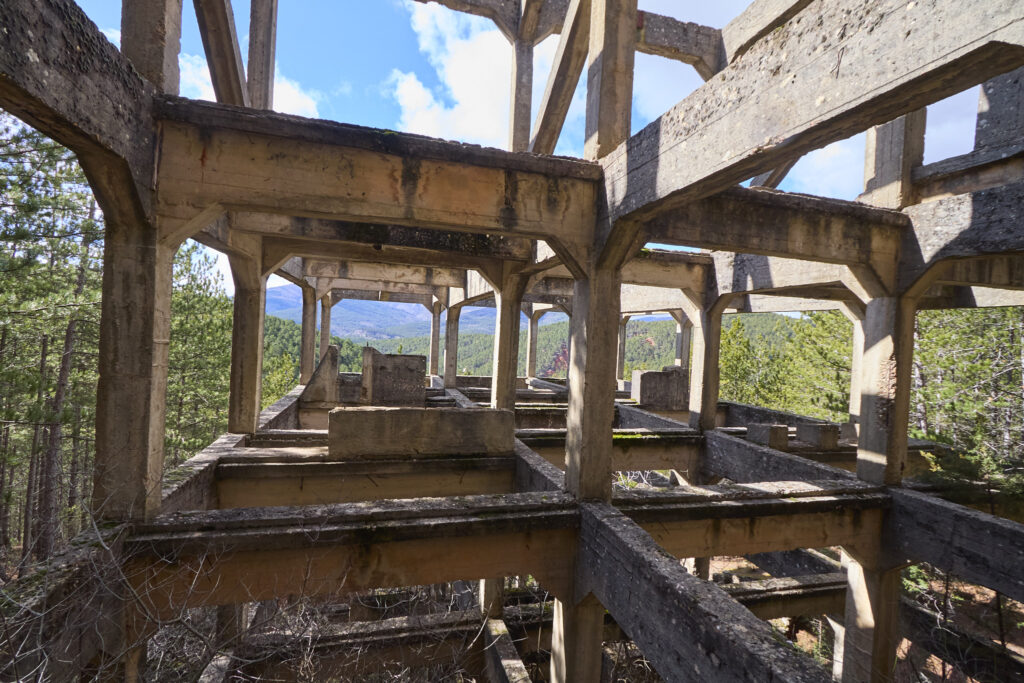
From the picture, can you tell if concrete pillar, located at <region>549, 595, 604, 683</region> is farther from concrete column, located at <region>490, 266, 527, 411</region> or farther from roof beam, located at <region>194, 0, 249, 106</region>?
roof beam, located at <region>194, 0, 249, 106</region>

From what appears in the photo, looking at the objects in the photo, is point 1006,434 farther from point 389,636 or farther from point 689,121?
point 389,636

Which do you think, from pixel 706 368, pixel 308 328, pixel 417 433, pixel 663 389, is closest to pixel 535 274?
pixel 417 433

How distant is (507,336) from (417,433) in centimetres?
322

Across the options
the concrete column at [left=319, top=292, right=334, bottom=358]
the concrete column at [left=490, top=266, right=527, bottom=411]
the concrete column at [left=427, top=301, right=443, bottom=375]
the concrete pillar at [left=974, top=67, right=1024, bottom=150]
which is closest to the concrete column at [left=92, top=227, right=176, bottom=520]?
the concrete column at [left=490, top=266, right=527, bottom=411]

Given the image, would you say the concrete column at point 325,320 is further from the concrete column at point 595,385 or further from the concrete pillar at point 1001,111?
the concrete pillar at point 1001,111

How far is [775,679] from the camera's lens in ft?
8.87

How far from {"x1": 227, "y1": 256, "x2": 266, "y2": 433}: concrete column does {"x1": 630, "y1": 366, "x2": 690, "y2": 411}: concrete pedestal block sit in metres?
10.2

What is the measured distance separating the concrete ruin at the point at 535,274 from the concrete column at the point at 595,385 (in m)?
0.04

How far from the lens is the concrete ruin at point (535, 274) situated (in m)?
2.96

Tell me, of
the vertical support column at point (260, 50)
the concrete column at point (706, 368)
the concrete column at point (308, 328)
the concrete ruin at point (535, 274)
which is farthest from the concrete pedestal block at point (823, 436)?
the concrete column at point (308, 328)

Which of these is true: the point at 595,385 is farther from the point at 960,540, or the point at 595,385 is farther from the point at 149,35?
the point at 149,35

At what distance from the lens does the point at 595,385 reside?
5391 millimetres

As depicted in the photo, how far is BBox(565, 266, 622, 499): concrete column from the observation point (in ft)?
17.5

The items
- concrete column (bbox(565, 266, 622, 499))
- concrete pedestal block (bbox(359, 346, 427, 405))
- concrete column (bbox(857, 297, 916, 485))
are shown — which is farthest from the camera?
concrete pedestal block (bbox(359, 346, 427, 405))
